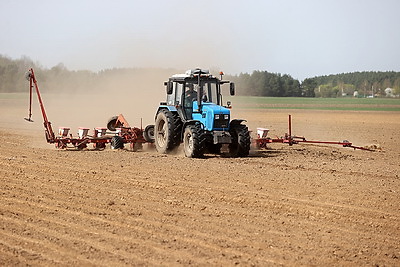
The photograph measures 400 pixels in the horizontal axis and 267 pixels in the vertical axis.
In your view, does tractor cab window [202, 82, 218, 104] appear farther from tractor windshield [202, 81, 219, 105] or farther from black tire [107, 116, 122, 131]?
black tire [107, 116, 122, 131]

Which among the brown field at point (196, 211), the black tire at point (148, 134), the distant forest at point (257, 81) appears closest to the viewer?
the brown field at point (196, 211)

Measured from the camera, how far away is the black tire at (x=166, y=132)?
17.0m

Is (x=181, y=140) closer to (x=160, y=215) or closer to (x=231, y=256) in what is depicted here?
(x=160, y=215)

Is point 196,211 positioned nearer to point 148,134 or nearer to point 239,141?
point 239,141

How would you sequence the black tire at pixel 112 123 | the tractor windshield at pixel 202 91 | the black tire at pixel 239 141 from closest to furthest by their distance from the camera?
the black tire at pixel 239 141 → the tractor windshield at pixel 202 91 → the black tire at pixel 112 123

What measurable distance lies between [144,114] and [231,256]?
2144cm

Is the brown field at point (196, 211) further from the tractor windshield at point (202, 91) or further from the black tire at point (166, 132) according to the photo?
the tractor windshield at point (202, 91)

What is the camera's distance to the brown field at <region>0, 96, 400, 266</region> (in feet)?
23.5

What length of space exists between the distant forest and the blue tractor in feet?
39.3

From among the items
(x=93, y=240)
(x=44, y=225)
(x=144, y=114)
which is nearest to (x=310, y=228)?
(x=93, y=240)

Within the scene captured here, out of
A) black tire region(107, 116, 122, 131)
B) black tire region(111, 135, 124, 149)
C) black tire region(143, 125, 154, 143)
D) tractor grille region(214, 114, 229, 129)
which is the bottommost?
black tire region(111, 135, 124, 149)

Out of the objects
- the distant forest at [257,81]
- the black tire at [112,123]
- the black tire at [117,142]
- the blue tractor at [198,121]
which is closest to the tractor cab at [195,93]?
the blue tractor at [198,121]

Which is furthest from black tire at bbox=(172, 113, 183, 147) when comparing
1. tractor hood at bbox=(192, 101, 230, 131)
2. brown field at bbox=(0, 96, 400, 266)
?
brown field at bbox=(0, 96, 400, 266)

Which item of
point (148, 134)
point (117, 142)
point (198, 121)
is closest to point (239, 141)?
point (198, 121)
